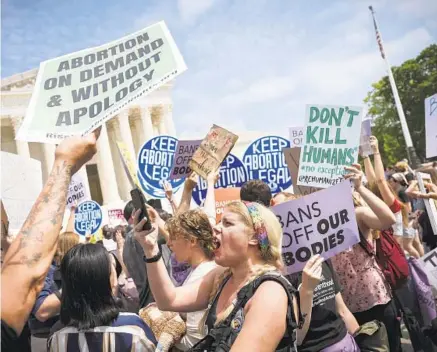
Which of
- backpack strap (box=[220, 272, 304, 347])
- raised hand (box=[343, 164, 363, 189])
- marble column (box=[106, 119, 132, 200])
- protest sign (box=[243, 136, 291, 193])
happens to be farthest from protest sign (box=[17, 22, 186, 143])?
marble column (box=[106, 119, 132, 200])

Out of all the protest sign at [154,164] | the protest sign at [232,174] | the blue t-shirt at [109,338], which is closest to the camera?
the blue t-shirt at [109,338]

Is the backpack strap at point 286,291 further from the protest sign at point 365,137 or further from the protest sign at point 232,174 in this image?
the protest sign at point 232,174

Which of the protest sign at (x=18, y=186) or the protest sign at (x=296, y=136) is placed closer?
the protest sign at (x=18, y=186)

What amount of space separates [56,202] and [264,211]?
4.19ft

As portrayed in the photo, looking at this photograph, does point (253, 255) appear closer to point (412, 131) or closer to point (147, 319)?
point (147, 319)

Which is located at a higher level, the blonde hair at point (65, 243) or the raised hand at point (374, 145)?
the raised hand at point (374, 145)

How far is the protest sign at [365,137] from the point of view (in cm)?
520

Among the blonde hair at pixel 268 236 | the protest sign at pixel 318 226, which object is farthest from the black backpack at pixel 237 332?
the protest sign at pixel 318 226

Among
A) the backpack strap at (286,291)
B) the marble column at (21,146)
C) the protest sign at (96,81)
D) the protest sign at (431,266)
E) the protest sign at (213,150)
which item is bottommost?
the protest sign at (431,266)

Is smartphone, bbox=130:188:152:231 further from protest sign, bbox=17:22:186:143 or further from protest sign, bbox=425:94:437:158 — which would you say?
protest sign, bbox=425:94:437:158

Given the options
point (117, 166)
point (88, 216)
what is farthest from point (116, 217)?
point (117, 166)

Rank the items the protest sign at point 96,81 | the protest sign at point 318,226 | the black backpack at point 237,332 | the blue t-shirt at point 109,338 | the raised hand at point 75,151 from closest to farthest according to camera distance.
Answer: the raised hand at point 75,151, the black backpack at point 237,332, the blue t-shirt at point 109,338, the protest sign at point 96,81, the protest sign at point 318,226

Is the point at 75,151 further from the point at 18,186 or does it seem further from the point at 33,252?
the point at 18,186

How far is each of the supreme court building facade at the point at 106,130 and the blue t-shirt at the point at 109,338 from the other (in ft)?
128
